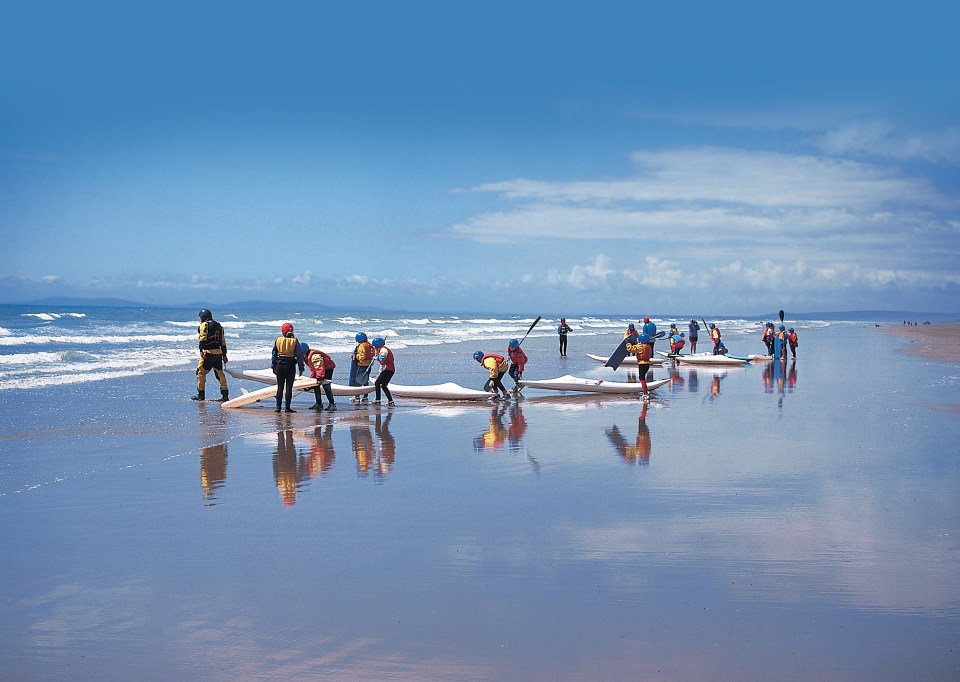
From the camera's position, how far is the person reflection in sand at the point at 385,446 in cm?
1053

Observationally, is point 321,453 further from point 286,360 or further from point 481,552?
point 481,552

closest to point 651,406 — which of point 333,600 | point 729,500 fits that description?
point 729,500

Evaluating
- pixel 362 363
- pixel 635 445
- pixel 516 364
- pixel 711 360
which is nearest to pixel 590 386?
pixel 516 364

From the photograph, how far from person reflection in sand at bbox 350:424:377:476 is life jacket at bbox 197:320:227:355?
4303mm

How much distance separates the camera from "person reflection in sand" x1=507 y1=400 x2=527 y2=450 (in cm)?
1235

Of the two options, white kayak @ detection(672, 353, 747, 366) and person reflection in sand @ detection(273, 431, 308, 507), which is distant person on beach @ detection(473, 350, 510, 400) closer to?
person reflection in sand @ detection(273, 431, 308, 507)

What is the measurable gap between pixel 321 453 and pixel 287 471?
4.24 ft

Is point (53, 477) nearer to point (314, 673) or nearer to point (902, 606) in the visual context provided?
point (314, 673)

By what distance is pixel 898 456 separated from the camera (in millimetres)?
11125

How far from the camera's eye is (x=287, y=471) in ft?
33.6

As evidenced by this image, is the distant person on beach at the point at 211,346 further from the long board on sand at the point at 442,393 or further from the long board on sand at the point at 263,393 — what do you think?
the long board on sand at the point at 442,393

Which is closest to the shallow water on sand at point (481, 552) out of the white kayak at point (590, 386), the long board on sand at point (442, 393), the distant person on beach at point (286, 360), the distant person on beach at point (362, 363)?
the distant person on beach at point (286, 360)

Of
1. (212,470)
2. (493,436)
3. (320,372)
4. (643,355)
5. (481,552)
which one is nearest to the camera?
(481,552)

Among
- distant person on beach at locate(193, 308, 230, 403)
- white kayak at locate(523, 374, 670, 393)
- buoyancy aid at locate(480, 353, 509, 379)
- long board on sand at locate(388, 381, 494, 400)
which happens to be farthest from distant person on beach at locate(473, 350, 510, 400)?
→ distant person on beach at locate(193, 308, 230, 403)
